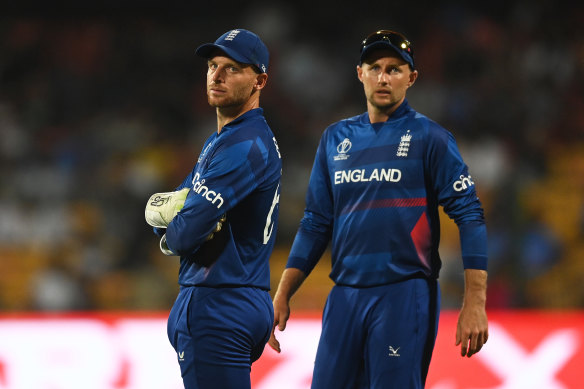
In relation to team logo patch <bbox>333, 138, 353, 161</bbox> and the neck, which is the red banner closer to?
team logo patch <bbox>333, 138, 353, 161</bbox>

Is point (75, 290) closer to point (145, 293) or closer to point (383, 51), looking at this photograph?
point (145, 293)

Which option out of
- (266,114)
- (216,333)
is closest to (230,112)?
(216,333)

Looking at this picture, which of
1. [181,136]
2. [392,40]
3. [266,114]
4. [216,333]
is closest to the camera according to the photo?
[216,333]

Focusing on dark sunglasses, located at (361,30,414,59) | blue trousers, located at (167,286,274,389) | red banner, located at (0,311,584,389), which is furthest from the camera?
red banner, located at (0,311,584,389)

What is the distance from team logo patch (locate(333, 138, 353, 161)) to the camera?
378 cm

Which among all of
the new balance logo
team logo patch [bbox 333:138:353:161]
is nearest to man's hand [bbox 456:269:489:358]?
team logo patch [bbox 333:138:353:161]

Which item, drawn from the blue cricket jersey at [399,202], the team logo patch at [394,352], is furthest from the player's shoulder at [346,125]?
the team logo patch at [394,352]

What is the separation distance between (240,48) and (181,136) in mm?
7333

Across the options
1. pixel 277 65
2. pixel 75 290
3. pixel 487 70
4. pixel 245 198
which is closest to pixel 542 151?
pixel 487 70

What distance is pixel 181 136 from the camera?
10.6 meters

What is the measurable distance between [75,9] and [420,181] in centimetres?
972

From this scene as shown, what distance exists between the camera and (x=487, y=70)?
10.1 meters

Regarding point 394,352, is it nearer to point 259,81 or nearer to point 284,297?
point 284,297

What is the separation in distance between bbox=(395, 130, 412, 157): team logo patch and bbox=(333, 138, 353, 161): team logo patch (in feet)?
0.79
